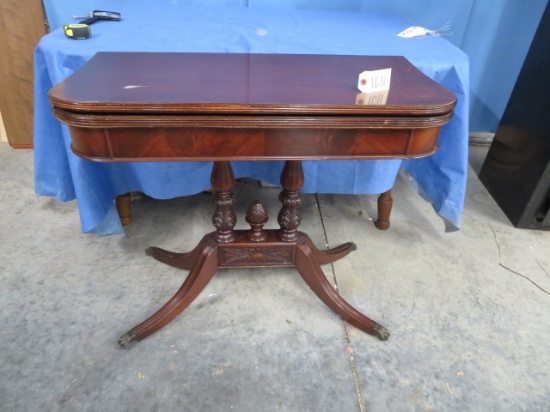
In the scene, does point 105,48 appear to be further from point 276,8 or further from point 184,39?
point 276,8

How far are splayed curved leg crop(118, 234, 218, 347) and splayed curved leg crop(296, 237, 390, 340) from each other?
0.29 metres

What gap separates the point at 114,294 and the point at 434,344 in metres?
1.09

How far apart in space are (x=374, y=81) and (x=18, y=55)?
1.98 m

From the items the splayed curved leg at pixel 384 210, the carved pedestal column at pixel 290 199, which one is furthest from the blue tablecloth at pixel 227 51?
the carved pedestal column at pixel 290 199

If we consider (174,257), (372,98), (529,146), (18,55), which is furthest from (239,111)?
(18,55)

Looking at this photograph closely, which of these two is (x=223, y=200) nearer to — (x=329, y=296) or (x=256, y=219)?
(x=256, y=219)

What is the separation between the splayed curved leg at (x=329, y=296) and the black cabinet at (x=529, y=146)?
103 centimetres

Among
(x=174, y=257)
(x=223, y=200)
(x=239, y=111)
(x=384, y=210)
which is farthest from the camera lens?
(x=384, y=210)

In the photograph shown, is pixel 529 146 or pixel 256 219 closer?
pixel 256 219

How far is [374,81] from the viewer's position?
0.87 metres

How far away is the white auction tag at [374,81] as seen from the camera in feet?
2.84

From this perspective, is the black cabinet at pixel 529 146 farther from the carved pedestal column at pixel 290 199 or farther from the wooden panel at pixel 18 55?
the wooden panel at pixel 18 55

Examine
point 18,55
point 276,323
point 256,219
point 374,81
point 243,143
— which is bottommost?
point 276,323

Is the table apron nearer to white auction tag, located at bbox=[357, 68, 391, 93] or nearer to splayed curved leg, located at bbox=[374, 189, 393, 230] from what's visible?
white auction tag, located at bbox=[357, 68, 391, 93]
